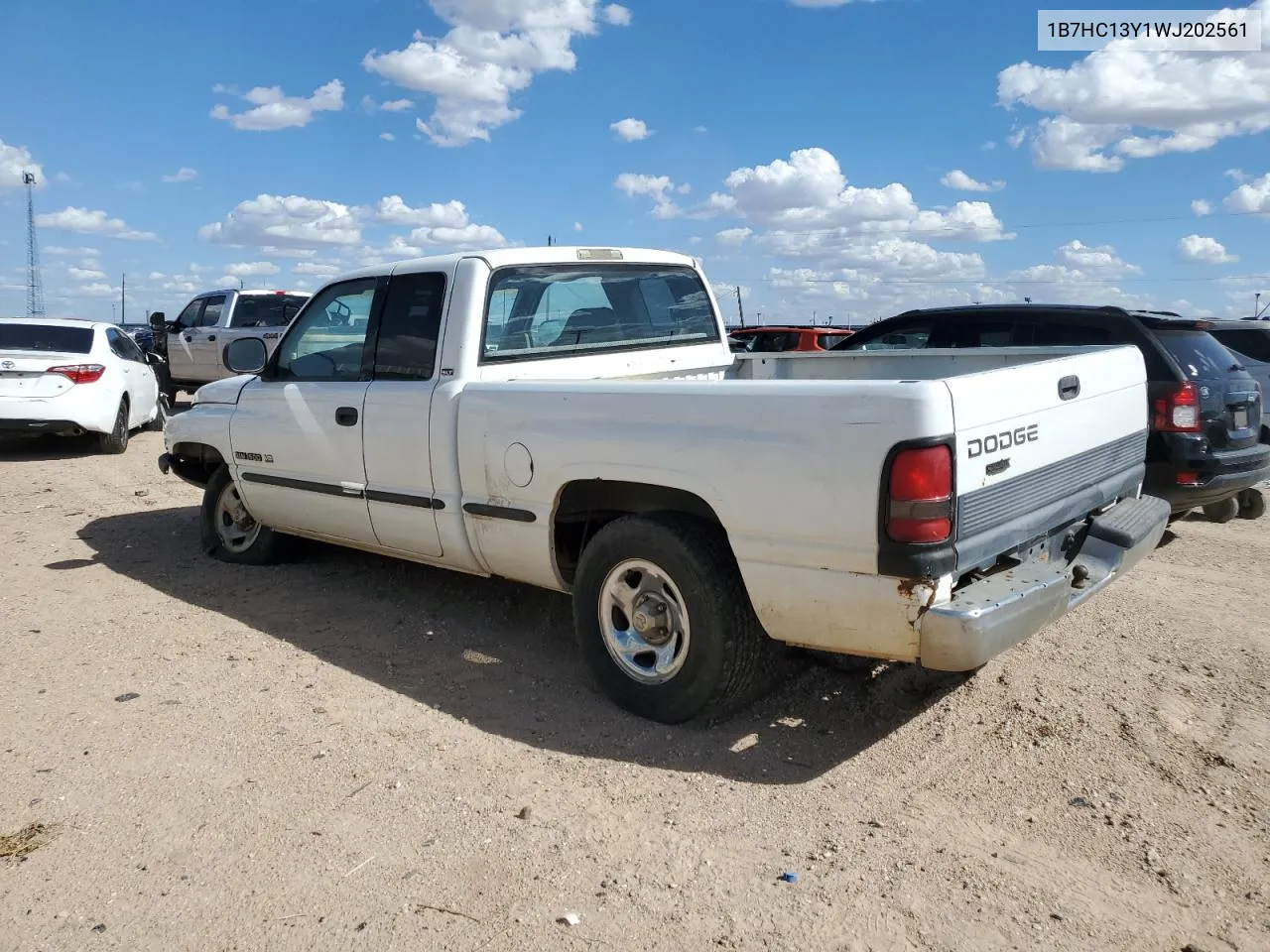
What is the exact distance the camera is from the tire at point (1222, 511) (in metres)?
6.74

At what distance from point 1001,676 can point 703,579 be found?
5.46 feet

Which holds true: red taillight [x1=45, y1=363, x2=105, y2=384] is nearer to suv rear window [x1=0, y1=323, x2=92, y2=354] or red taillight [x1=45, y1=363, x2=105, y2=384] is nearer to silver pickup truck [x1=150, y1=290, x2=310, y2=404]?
suv rear window [x1=0, y1=323, x2=92, y2=354]

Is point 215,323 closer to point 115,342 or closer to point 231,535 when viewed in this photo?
point 115,342

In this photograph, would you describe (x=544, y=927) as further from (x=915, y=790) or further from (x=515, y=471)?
(x=515, y=471)

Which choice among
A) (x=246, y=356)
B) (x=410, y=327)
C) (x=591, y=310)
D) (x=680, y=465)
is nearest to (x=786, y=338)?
(x=591, y=310)

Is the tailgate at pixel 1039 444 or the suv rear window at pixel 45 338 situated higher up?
the suv rear window at pixel 45 338

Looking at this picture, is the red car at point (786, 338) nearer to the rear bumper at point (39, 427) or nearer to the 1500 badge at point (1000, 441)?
the rear bumper at point (39, 427)

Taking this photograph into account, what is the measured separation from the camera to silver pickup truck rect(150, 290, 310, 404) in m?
15.7

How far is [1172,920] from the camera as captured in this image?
271 cm

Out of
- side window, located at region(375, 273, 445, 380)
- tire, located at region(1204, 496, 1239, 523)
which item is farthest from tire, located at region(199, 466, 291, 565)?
tire, located at region(1204, 496, 1239, 523)

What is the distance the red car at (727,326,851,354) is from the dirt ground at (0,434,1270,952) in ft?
30.5

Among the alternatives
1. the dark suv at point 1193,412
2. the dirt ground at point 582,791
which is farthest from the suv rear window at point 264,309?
the dark suv at point 1193,412

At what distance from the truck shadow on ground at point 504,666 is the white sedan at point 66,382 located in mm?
4953

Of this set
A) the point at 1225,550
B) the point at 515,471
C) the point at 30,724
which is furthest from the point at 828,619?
the point at 1225,550
